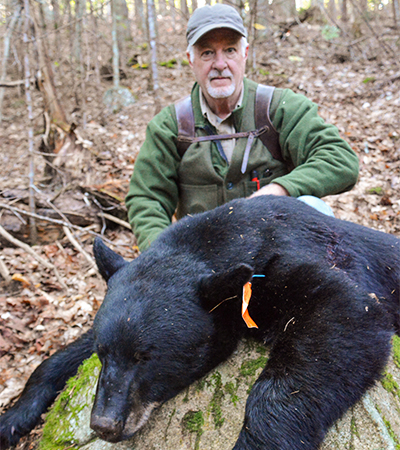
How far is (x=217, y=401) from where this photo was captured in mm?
2428

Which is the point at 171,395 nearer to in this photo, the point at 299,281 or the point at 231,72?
the point at 299,281

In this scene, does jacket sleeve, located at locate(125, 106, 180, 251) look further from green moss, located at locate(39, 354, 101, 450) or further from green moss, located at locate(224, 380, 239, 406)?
green moss, located at locate(224, 380, 239, 406)

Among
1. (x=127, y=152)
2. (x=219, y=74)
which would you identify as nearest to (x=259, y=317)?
(x=219, y=74)

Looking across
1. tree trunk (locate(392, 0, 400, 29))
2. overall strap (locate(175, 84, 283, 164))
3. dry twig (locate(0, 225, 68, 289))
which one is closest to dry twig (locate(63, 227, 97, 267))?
dry twig (locate(0, 225, 68, 289))

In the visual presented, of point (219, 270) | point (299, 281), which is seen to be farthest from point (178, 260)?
point (299, 281)

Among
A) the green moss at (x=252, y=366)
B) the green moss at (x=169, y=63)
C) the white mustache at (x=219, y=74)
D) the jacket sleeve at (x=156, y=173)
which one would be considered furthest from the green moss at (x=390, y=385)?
the green moss at (x=169, y=63)

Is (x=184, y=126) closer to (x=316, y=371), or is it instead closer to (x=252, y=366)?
(x=252, y=366)

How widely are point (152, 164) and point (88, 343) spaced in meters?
2.02

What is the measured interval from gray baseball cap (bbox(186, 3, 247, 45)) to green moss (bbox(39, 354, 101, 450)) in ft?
11.2

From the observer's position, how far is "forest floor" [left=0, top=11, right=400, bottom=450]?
172 inches

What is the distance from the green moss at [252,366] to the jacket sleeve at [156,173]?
1.99 meters

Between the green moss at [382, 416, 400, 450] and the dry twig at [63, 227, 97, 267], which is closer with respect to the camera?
the green moss at [382, 416, 400, 450]

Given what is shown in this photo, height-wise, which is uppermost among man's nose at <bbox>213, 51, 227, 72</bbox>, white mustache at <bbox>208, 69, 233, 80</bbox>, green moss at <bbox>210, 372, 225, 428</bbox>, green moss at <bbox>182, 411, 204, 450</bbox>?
man's nose at <bbox>213, 51, 227, 72</bbox>

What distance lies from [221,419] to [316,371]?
0.70 metres
